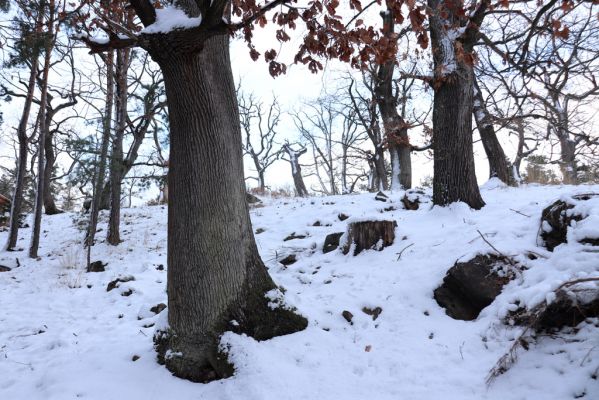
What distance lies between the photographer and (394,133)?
12.1m

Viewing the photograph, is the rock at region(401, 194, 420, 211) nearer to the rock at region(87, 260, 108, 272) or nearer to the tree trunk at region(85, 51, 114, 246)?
the rock at region(87, 260, 108, 272)

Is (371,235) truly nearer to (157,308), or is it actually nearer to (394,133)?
(157,308)

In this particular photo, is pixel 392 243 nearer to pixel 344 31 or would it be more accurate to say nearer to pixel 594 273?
pixel 594 273

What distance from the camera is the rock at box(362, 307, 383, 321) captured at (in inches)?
151

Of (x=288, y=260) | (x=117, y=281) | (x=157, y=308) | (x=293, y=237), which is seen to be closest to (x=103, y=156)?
(x=117, y=281)

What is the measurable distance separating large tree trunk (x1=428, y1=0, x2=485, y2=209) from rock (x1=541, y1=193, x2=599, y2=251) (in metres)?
2.00

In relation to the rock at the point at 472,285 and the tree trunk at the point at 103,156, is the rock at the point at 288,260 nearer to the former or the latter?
the rock at the point at 472,285

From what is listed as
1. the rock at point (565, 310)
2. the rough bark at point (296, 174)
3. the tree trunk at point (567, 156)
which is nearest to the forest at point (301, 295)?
the rock at point (565, 310)

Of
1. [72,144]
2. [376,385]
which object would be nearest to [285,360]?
[376,385]

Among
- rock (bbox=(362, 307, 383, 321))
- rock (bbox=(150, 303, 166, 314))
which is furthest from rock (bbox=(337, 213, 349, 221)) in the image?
rock (bbox=(150, 303, 166, 314))

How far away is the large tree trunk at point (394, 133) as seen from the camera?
12.2m

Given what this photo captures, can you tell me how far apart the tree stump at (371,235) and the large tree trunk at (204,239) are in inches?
88.1

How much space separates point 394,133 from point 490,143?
3104 millimetres

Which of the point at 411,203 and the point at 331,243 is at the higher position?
the point at 411,203
